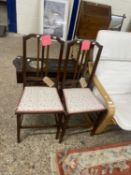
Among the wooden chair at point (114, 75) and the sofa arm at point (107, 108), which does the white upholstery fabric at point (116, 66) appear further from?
the sofa arm at point (107, 108)

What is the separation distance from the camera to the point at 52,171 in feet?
4.66

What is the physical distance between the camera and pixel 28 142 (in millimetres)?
1597

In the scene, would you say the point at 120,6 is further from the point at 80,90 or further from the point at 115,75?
the point at 80,90

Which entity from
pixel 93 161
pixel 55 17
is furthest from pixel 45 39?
pixel 55 17

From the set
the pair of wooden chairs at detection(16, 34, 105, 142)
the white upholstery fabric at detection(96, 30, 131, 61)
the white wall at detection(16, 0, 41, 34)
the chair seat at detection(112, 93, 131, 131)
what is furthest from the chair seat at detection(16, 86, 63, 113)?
the white wall at detection(16, 0, 41, 34)

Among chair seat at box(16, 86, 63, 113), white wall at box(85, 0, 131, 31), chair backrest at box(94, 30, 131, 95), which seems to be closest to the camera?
chair seat at box(16, 86, 63, 113)

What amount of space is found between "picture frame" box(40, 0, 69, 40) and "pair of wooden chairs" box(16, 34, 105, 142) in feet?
5.38

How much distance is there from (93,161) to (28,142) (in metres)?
0.61

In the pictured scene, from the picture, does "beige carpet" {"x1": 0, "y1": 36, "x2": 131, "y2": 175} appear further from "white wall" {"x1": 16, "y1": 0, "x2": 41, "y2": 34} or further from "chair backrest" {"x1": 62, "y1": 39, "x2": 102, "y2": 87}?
"white wall" {"x1": 16, "y1": 0, "x2": 41, "y2": 34}

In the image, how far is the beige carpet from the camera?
1419mm

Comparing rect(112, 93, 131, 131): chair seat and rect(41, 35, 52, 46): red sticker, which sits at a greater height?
rect(41, 35, 52, 46): red sticker

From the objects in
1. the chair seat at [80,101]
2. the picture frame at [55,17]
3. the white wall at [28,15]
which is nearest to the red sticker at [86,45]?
the chair seat at [80,101]

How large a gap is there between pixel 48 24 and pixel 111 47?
6.16 ft

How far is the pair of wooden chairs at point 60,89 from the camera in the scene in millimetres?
1392
